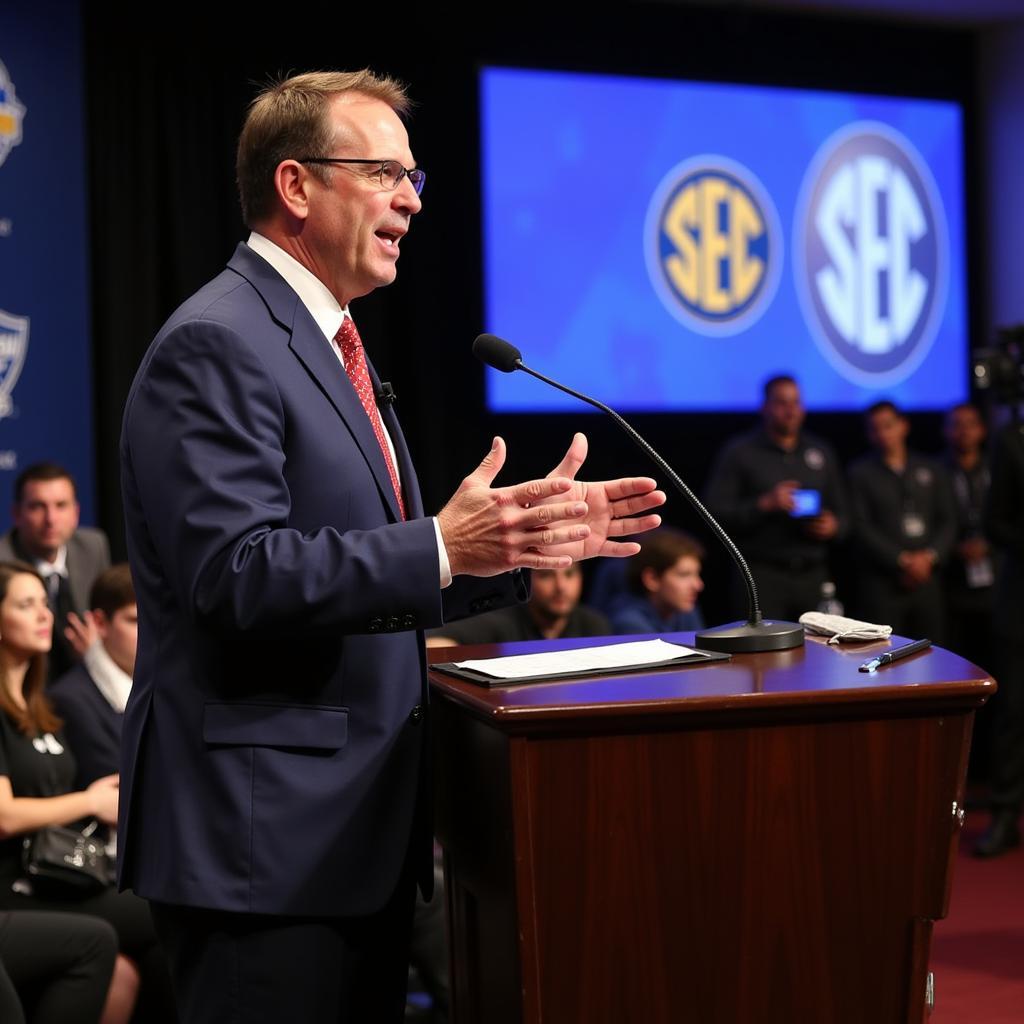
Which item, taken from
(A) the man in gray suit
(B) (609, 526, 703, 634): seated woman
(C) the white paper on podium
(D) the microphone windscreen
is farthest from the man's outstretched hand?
(A) the man in gray suit

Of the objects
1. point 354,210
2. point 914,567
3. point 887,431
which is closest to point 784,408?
point 887,431

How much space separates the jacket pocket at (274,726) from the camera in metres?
1.48

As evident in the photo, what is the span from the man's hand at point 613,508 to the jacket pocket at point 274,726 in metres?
0.34

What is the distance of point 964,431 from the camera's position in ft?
22.1

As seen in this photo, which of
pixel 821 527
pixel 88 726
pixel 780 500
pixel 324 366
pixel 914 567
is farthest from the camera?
pixel 914 567

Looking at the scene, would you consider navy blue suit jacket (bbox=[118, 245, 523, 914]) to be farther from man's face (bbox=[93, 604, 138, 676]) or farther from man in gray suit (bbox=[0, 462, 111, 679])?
man in gray suit (bbox=[0, 462, 111, 679])

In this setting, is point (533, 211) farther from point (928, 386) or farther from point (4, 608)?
point (4, 608)

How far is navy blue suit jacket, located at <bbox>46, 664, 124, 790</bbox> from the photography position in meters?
3.21

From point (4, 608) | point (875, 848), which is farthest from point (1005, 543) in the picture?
point (875, 848)

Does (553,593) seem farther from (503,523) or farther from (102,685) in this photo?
(503,523)

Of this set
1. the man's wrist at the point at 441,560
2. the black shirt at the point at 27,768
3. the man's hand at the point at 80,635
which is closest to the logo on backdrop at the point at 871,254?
the man's hand at the point at 80,635

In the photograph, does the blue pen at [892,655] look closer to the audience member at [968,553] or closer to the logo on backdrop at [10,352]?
the logo on backdrop at [10,352]

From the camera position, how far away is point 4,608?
10.7 ft

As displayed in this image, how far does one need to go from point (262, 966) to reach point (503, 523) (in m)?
0.52
